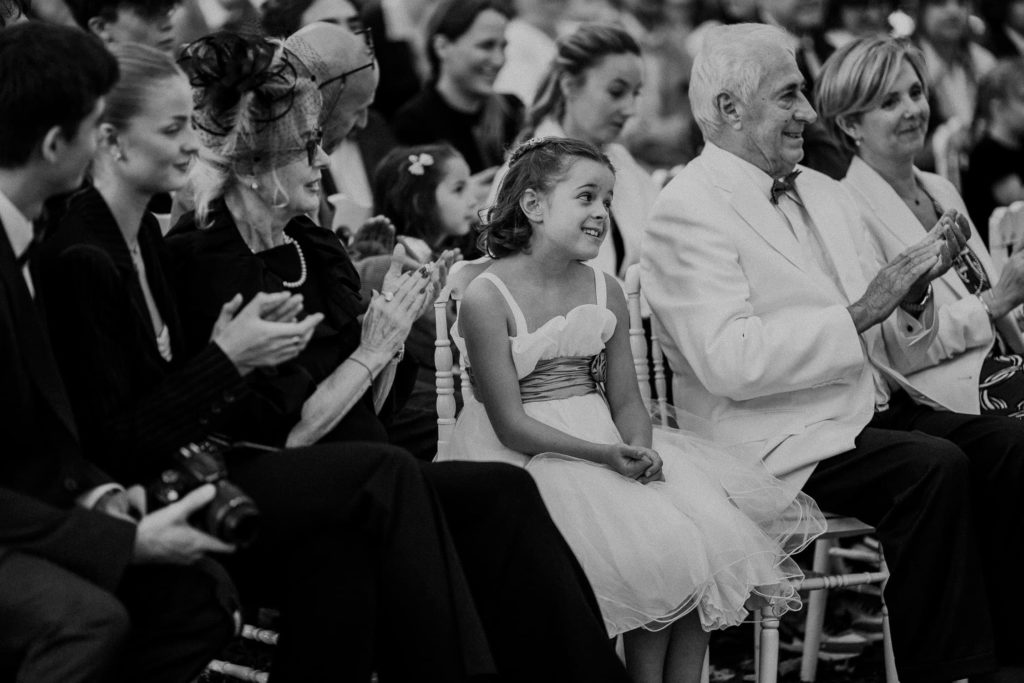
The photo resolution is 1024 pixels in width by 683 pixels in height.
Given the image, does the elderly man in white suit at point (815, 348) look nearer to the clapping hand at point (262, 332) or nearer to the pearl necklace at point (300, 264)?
the pearl necklace at point (300, 264)

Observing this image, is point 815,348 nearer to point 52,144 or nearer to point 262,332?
point 262,332

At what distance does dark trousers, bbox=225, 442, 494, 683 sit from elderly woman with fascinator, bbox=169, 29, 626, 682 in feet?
0.19

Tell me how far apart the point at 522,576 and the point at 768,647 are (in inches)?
30.0

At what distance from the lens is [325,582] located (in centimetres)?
266

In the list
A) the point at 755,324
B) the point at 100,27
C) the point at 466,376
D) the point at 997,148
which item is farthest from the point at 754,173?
the point at 997,148

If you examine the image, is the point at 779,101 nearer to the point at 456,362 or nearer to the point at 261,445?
the point at 456,362

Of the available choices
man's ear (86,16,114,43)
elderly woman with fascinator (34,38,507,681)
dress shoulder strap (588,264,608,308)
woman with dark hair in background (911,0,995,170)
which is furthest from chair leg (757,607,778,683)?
woman with dark hair in background (911,0,995,170)

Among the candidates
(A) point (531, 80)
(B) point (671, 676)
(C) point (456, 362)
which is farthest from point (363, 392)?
(A) point (531, 80)

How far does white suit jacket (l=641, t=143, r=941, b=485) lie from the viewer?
345 cm

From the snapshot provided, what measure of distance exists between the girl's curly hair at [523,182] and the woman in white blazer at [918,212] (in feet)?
3.15

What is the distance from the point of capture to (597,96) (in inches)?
198

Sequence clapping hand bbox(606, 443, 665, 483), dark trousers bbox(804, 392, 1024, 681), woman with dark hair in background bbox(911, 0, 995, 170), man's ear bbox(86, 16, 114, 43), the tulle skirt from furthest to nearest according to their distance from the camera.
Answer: woman with dark hair in background bbox(911, 0, 995, 170), man's ear bbox(86, 16, 114, 43), dark trousers bbox(804, 392, 1024, 681), clapping hand bbox(606, 443, 665, 483), the tulle skirt

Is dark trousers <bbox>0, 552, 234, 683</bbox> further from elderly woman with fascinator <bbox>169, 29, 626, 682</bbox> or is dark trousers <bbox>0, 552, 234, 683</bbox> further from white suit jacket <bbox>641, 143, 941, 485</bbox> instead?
white suit jacket <bbox>641, 143, 941, 485</bbox>

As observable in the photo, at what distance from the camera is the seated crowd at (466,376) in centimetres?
246
